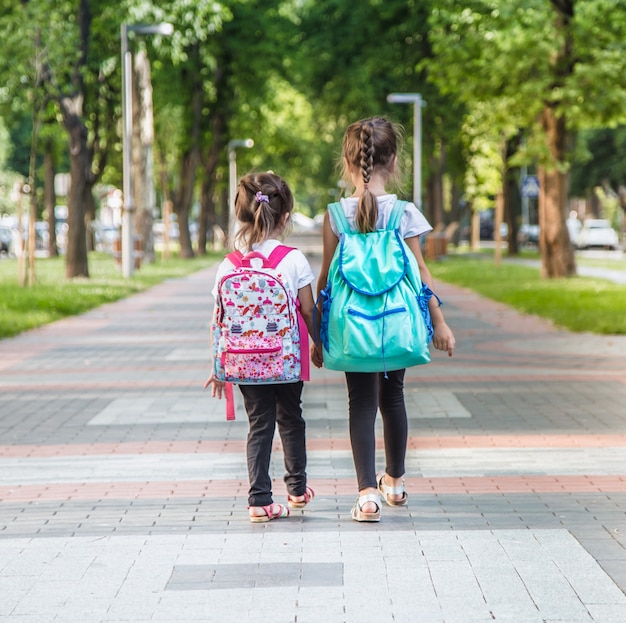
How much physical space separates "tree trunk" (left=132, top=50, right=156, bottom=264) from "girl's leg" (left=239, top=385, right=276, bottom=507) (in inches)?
1244

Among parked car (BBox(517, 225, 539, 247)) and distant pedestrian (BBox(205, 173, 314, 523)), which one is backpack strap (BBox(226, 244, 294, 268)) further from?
parked car (BBox(517, 225, 539, 247))

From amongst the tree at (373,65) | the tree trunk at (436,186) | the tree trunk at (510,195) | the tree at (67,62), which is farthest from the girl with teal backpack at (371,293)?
the tree trunk at (510,195)

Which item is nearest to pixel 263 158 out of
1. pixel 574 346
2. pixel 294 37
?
pixel 294 37

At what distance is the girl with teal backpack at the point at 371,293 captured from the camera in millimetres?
5375

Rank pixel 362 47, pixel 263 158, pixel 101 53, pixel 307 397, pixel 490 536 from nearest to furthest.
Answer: pixel 490 536
pixel 307 397
pixel 101 53
pixel 362 47
pixel 263 158

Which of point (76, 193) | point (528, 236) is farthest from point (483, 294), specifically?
point (528, 236)

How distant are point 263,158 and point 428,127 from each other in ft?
71.6

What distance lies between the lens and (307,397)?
10.2 metres

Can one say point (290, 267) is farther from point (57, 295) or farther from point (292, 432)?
point (57, 295)

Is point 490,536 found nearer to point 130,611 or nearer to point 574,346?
point 130,611

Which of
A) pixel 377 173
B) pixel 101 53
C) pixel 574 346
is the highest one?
pixel 101 53

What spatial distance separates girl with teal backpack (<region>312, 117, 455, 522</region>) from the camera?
212 inches

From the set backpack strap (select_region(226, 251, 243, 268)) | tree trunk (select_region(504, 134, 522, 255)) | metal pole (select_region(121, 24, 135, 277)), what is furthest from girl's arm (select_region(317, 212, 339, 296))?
tree trunk (select_region(504, 134, 522, 255))

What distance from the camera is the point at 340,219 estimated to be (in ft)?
17.9
